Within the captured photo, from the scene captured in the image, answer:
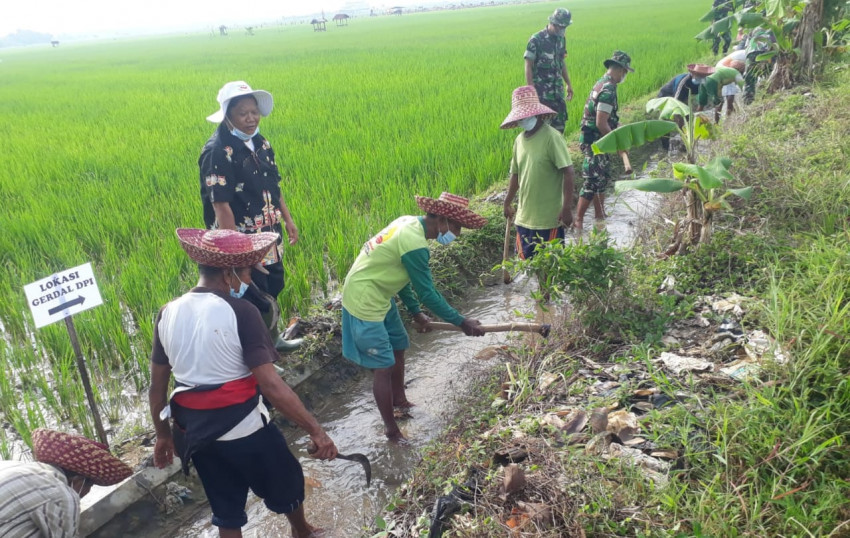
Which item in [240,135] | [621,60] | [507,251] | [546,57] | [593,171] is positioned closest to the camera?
[240,135]

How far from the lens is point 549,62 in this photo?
231 inches

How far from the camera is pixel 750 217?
382 centimetres

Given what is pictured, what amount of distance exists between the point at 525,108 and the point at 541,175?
43 centimetres

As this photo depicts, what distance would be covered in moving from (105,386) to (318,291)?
1.63m

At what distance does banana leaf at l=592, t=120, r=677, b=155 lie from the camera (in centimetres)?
349

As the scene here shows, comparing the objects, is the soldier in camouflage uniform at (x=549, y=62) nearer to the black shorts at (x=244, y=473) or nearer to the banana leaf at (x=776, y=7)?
the banana leaf at (x=776, y=7)

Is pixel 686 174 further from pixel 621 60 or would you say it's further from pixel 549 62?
pixel 549 62

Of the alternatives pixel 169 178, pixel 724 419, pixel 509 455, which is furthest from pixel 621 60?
pixel 169 178

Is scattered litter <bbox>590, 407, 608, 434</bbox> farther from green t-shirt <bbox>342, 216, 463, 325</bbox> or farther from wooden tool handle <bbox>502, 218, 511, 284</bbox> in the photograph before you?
wooden tool handle <bbox>502, 218, 511, 284</bbox>

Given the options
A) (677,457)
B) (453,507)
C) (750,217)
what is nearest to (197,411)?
(453,507)

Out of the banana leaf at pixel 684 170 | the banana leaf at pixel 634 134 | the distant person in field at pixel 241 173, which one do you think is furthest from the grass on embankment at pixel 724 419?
the distant person in field at pixel 241 173

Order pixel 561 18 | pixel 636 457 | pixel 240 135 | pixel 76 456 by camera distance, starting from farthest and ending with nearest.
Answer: pixel 561 18 → pixel 240 135 → pixel 636 457 → pixel 76 456

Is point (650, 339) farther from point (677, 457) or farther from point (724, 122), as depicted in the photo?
point (724, 122)

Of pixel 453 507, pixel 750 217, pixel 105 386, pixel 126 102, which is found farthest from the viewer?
pixel 126 102
